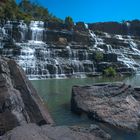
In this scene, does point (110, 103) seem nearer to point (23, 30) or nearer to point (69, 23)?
point (23, 30)

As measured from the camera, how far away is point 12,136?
8008 millimetres

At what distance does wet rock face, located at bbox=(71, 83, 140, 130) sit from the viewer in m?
11.9

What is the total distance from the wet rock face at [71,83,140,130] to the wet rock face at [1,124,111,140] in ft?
8.55

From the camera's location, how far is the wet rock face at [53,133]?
805 centimetres

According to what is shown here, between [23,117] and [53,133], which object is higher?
[23,117]

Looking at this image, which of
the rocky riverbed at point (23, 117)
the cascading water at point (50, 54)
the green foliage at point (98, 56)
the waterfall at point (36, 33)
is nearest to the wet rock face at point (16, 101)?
the rocky riverbed at point (23, 117)

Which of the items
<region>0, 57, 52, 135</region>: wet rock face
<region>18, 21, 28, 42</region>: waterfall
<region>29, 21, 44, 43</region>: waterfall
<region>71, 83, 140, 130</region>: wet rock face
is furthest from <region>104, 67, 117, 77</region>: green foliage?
<region>0, 57, 52, 135</region>: wet rock face

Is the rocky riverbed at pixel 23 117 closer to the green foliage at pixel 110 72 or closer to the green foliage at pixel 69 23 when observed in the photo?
the green foliage at pixel 110 72

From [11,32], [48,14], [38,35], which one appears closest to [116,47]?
[38,35]

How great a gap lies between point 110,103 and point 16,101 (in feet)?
15.7

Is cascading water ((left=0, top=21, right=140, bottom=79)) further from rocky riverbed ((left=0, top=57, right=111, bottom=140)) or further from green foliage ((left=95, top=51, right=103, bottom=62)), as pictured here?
rocky riverbed ((left=0, top=57, right=111, bottom=140))

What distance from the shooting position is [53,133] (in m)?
8.59

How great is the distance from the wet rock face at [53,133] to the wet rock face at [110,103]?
2.61 metres

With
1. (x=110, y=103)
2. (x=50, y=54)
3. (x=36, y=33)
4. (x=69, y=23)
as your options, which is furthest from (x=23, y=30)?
(x=110, y=103)
